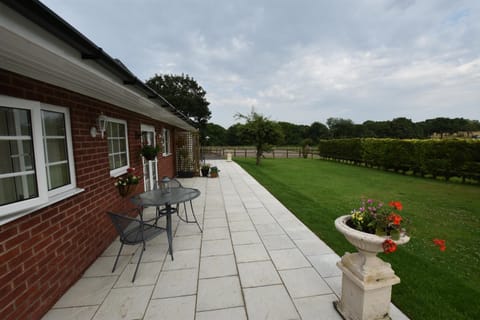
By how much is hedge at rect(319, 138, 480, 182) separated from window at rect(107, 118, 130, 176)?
12499mm

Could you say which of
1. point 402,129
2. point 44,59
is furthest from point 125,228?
point 402,129

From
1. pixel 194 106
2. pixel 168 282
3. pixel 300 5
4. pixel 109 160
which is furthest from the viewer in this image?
pixel 194 106

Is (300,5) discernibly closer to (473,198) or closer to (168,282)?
(168,282)

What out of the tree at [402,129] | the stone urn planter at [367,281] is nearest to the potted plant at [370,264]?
the stone urn planter at [367,281]

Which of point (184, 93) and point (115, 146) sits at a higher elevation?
point (184, 93)

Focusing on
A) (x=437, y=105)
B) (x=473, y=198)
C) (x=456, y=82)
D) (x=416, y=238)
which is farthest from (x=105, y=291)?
(x=437, y=105)

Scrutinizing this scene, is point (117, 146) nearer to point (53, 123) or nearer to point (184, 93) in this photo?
point (53, 123)

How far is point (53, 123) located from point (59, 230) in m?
1.13

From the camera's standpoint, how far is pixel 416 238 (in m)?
3.35

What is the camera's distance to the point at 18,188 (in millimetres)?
1597

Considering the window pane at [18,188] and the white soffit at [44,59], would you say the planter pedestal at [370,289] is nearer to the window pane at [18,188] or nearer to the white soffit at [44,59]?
the white soffit at [44,59]

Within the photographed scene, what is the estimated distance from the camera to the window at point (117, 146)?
322cm

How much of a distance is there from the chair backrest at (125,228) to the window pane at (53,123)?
104 cm

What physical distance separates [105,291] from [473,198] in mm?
9624
